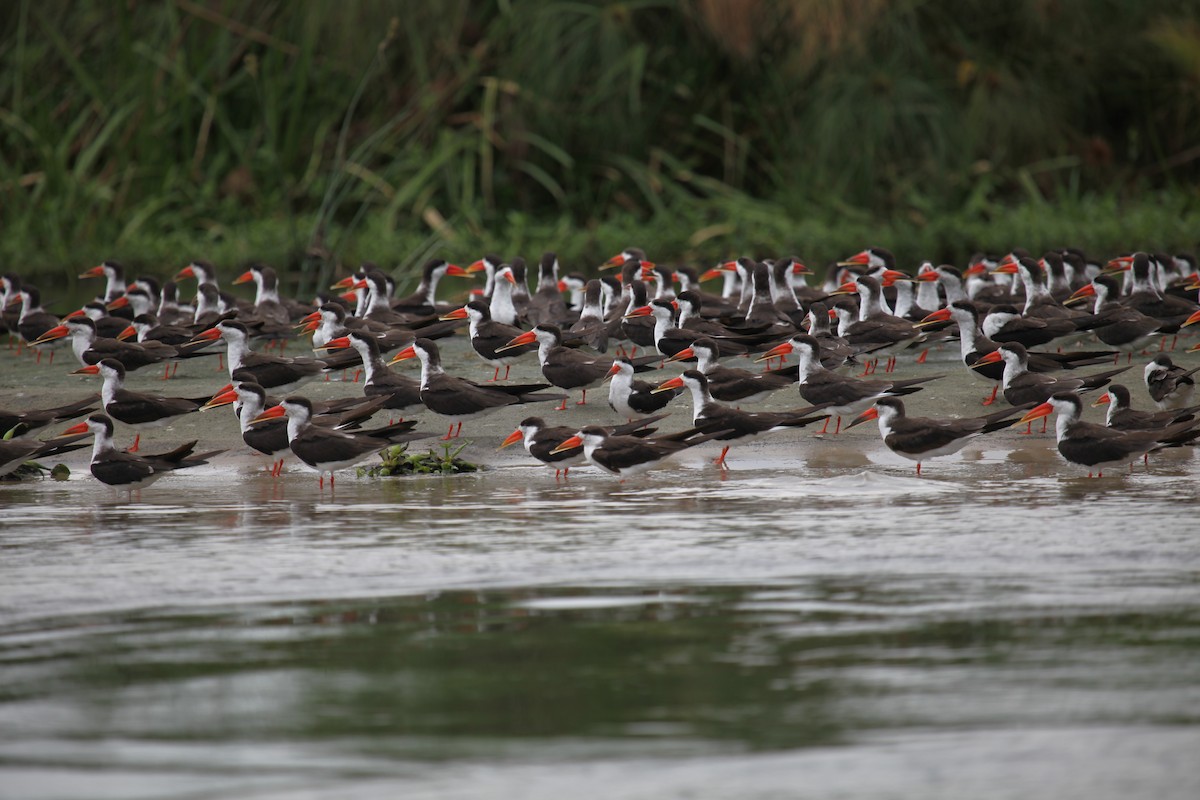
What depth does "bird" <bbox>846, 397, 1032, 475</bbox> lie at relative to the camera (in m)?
11.4

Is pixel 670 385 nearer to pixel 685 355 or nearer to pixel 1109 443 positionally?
pixel 685 355

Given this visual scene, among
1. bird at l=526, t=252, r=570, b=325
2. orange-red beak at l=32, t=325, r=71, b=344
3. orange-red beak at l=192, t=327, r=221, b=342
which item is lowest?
orange-red beak at l=192, t=327, r=221, b=342

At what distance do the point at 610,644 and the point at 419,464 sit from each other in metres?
5.22

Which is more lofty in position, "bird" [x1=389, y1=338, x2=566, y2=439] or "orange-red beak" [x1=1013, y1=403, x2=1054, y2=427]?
"bird" [x1=389, y1=338, x2=566, y2=439]

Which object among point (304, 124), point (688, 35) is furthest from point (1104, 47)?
point (304, 124)

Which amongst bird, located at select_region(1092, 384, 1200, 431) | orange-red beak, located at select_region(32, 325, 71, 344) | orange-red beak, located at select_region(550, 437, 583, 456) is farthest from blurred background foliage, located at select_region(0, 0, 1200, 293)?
orange-red beak, located at select_region(550, 437, 583, 456)

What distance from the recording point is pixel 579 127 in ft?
86.9

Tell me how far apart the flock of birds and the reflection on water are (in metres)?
1.10

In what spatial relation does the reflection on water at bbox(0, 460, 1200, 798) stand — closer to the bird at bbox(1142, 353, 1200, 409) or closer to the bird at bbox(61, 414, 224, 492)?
the bird at bbox(61, 414, 224, 492)

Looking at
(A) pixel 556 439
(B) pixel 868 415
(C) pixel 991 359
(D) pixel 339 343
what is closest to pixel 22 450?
(A) pixel 556 439

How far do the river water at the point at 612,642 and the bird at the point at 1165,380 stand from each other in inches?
98.4

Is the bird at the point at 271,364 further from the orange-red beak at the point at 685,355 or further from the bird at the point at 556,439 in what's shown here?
the bird at the point at 556,439

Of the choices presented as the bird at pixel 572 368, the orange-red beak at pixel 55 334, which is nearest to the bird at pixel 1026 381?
the bird at pixel 572 368

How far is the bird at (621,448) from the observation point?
11305mm
